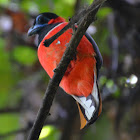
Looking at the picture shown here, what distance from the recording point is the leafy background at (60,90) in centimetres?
196

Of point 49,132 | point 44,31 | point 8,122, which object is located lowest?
point 8,122

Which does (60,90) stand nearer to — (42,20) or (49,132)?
(49,132)

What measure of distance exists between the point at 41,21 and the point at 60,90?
1005mm

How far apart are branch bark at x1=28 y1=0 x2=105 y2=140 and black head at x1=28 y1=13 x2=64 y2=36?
0.36 m

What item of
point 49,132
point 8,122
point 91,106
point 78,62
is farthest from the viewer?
point 8,122

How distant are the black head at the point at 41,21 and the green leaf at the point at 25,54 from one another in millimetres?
1363

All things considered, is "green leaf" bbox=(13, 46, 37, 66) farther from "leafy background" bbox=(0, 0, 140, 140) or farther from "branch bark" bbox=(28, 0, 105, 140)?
"branch bark" bbox=(28, 0, 105, 140)

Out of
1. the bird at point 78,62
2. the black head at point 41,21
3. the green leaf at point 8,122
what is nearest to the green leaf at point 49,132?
the green leaf at point 8,122

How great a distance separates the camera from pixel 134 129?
2115mm

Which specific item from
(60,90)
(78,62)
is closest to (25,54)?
(60,90)

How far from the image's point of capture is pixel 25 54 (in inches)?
101

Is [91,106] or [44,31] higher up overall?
[44,31]

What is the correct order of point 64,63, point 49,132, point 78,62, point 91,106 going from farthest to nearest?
1. point 49,132
2. point 78,62
3. point 91,106
4. point 64,63

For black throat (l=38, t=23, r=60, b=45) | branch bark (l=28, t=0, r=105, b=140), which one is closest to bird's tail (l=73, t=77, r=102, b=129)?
branch bark (l=28, t=0, r=105, b=140)
